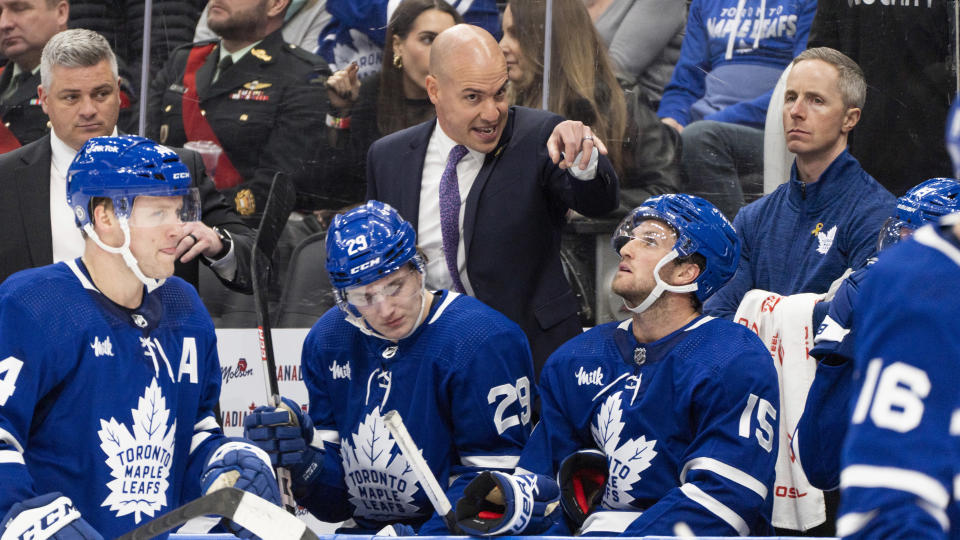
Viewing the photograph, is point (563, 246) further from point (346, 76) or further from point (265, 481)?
point (265, 481)

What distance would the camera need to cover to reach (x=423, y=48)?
437 centimetres

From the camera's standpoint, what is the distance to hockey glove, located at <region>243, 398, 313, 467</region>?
2.80 m

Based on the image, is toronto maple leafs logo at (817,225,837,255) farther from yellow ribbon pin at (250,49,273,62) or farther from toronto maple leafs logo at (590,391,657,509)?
yellow ribbon pin at (250,49,273,62)

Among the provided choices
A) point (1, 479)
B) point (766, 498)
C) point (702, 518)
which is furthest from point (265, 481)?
point (766, 498)

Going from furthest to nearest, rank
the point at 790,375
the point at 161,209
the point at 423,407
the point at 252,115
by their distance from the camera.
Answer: the point at 252,115, the point at 790,375, the point at 423,407, the point at 161,209

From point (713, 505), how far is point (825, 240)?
1185 mm

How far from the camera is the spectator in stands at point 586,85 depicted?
432 centimetres

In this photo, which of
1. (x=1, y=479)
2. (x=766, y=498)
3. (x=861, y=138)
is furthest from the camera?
(x=861, y=138)

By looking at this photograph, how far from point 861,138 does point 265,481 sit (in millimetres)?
2728

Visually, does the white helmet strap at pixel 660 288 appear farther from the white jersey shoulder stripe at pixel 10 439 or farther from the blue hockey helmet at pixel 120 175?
the white jersey shoulder stripe at pixel 10 439

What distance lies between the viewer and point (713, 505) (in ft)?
8.18

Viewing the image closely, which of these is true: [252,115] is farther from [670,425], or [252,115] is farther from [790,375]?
[670,425]

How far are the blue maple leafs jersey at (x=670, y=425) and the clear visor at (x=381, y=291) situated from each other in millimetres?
415

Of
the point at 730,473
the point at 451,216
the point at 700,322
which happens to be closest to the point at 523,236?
the point at 451,216
